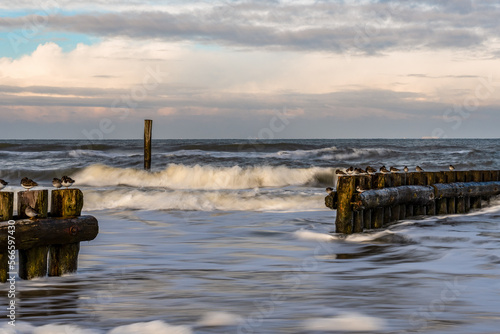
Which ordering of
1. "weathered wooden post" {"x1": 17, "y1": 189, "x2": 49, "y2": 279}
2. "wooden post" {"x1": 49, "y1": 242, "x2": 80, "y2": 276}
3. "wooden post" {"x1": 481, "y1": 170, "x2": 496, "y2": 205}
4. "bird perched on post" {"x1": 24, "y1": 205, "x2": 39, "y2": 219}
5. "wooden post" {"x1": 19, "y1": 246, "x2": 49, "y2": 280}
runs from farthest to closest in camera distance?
"wooden post" {"x1": 481, "y1": 170, "x2": 496, "y2": 205}, "wooden post" {"x1": 49, "y1": 242, "x2": 80, "y2": 276}, "wooden post" {"x1": 19, "y1": 246, "x2": 49, "y2": 280}, "weathered wooden post" {"x1": 17, "y1": 189, "x2": 49, "y2": 279}, "bird perched on post" {"x1": 24, "y1": 205, "x2": 39, "y2": 219}

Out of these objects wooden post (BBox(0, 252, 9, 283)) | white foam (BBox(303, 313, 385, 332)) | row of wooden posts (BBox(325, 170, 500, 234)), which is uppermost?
row of wooden posts (BBox(325, 170, 500, 234))

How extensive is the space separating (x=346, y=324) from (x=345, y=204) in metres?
5.55

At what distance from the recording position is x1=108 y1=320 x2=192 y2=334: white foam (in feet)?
17.2

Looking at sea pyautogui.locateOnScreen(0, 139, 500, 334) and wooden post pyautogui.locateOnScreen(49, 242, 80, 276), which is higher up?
wooden post pyautogui.locateOnScreen(49, 242, 80, 276)

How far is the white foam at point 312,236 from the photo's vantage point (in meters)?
10.8

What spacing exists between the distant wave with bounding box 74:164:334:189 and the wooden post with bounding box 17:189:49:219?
19.8 m

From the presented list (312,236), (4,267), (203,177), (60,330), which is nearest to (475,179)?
(312,236)

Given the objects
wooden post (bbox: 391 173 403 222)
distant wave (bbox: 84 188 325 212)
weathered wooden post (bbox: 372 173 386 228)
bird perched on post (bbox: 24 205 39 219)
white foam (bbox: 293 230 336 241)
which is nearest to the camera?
bird perched on post (bbox: 24 205 39 219)

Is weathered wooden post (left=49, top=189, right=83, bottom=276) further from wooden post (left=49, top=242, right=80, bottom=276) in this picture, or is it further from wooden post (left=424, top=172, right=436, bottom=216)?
wooden post (left=424, top=172, right=436, bottom=216)

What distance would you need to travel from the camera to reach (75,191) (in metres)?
7.07

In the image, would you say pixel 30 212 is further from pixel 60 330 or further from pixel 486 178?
pixel 486 178

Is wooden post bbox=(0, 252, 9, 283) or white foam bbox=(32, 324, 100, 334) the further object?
wooden post bbox=(0, 252, 9, 283)

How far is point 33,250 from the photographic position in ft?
22.3

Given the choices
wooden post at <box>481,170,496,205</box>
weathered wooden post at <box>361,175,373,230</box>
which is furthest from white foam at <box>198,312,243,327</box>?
wooden post at <box>481,170,496,205</box>
